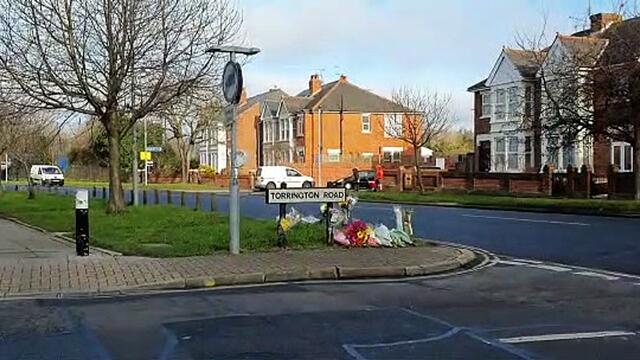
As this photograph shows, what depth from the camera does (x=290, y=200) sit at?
15.8 m

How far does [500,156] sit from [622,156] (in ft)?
29.1

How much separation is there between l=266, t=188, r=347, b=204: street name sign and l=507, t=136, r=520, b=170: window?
119 feet

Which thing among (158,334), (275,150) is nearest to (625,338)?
(158,334)

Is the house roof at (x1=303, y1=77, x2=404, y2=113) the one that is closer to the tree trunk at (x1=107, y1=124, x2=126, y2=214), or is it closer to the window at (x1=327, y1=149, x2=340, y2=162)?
the window at (x1=327, y1=149, x2=340, y2=162)

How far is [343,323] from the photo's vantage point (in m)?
8.59

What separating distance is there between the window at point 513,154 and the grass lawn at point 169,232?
2825 centimetres

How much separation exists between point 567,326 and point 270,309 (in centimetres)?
330

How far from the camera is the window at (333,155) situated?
68.8m

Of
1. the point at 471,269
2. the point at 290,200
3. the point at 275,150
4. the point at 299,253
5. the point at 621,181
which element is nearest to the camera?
the point at 471,269

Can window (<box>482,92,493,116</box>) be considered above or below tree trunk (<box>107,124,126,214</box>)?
above

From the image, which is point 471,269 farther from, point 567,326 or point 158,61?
point 158,61

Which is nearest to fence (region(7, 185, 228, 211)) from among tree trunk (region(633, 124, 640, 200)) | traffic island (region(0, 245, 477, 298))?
traffic island (region(0, 245, 477, 298))

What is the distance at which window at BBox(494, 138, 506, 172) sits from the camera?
5153 centimetres

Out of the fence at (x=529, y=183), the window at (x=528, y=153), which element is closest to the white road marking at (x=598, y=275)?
the fence at (x=529, y=183)
